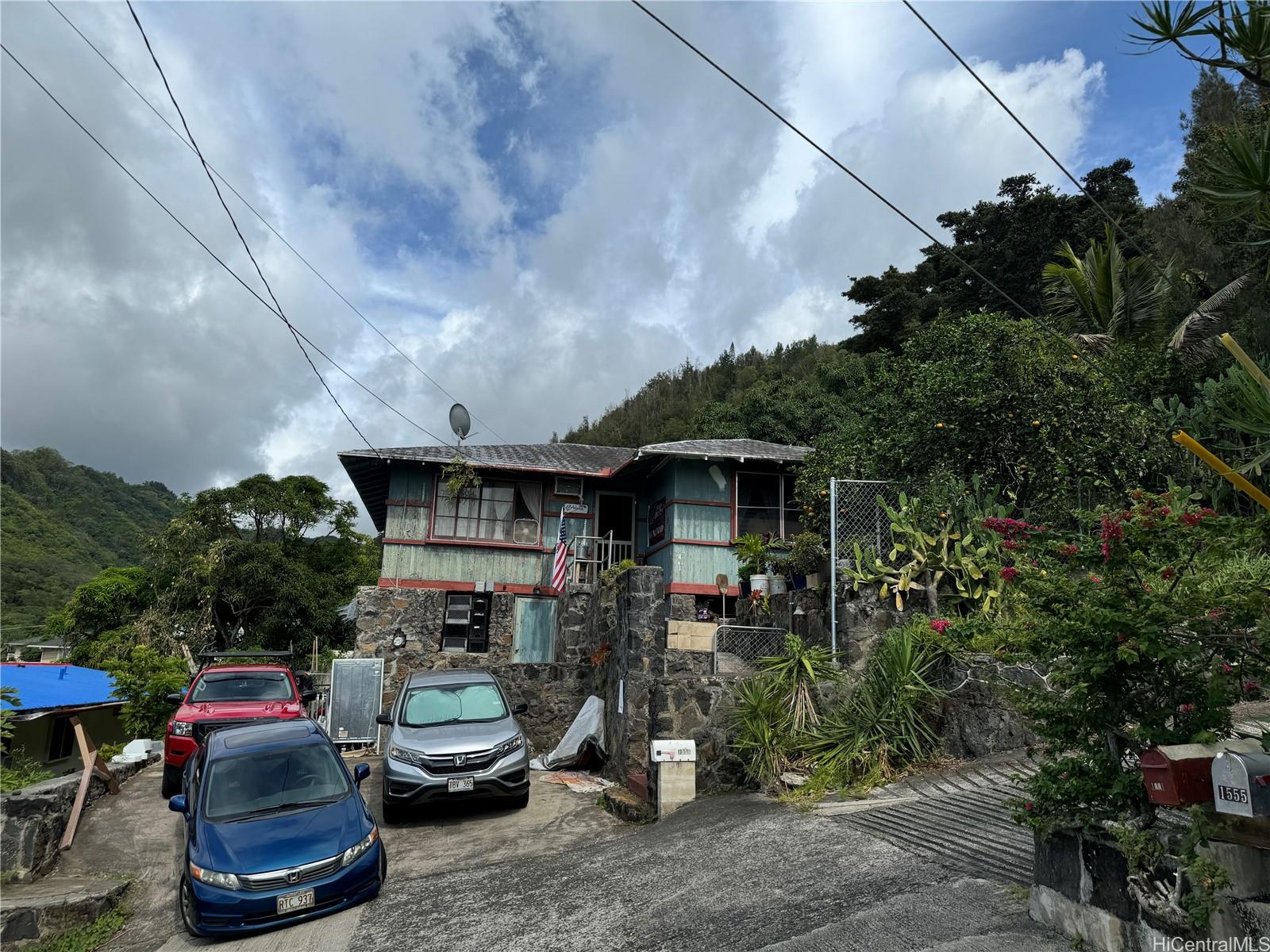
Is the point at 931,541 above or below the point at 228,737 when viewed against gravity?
above

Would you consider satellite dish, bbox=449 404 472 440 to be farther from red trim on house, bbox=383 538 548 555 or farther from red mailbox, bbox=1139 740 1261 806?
red mailbox, bbox=1139 740 1261 806

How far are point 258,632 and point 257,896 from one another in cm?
1659

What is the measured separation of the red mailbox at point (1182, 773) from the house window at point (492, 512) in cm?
1595

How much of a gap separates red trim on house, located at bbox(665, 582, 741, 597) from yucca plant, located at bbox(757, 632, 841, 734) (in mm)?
7148

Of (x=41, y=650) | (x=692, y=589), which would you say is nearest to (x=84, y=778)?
(x=692, y=589)

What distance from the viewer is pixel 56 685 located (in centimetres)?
1736

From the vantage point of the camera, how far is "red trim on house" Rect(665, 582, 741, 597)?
17234mm

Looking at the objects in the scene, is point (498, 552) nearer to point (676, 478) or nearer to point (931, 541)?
point (676, 478)

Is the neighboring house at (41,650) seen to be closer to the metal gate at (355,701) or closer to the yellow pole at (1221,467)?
the metal gate at (355,701)

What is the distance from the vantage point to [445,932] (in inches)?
230

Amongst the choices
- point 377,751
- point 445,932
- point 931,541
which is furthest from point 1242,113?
point 377,751

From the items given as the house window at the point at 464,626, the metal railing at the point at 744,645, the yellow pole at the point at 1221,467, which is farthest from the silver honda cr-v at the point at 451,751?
the yellow pole at the point at 1221,467

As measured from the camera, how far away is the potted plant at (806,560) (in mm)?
11844

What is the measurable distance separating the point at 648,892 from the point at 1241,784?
4070 millimetres
